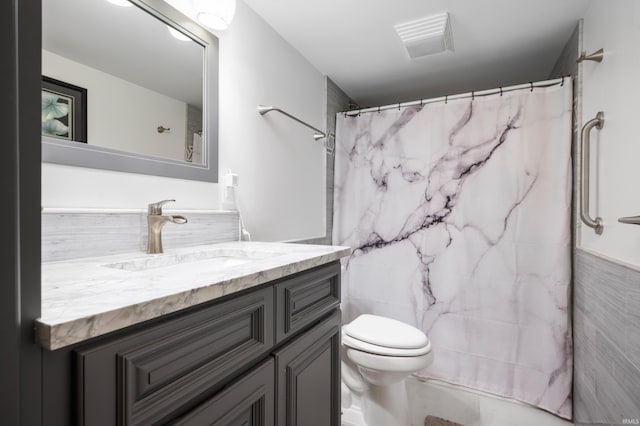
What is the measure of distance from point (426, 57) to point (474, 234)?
116cm

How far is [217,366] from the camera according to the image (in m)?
0.65

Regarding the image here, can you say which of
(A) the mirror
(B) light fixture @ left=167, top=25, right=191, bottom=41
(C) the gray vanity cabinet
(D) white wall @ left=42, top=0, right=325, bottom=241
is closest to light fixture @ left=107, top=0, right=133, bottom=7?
(A) the mirror

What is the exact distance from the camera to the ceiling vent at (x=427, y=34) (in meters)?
1.67

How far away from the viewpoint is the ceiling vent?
1671mm

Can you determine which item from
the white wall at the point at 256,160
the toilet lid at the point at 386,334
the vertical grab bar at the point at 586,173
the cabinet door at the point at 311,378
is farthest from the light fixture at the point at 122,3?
the vertical grab bar at the point at 586,173

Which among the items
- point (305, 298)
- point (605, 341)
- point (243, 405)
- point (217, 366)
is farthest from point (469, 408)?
point (217, 366)

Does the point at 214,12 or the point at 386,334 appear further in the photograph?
the point at 386,334

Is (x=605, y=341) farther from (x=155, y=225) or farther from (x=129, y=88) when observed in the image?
(x=129, y=88)

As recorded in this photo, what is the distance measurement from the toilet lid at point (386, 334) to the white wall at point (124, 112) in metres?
1.15

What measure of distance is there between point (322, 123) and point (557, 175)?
1461 mm

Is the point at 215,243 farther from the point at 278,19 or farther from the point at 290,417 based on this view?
the point at 278,19

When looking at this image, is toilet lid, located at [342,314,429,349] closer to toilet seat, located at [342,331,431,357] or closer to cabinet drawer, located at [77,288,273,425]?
toilet seat, located at [342,331,431,357]

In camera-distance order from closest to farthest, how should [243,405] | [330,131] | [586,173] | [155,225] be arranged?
1. [243,405]
2. [155,225]
3. [586,173]
4. [330,131]

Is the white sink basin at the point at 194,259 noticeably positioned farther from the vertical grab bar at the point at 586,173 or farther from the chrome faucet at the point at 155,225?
the vertical grab bar at the point at 586,173
